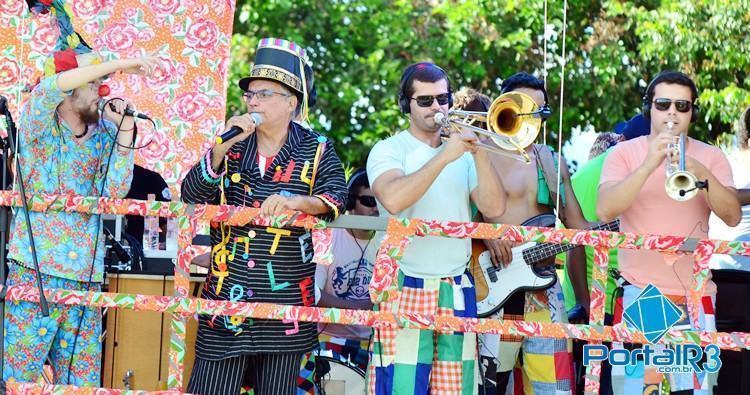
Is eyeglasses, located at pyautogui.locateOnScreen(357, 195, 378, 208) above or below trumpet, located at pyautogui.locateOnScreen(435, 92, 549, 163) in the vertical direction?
below

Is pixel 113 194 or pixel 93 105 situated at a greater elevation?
pixel 93 105

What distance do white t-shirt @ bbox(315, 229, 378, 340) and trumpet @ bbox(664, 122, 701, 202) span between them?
156cm

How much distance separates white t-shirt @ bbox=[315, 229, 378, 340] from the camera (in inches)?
214

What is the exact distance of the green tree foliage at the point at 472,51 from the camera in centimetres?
1144

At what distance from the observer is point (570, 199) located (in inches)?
198

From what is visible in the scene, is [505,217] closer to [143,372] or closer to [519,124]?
[519,124]

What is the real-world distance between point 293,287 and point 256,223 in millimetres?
310

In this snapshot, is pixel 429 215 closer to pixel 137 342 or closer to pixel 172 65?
pixel 137 342

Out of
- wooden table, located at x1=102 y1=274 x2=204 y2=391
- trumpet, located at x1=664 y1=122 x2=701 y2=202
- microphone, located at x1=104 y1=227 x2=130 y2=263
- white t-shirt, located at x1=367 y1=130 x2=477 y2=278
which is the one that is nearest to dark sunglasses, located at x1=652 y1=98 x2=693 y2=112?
trumpet, located at x1=664 y1=122 x2=701 y2=202

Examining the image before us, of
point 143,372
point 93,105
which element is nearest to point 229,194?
point 93,105

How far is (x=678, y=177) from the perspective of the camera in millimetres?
4324

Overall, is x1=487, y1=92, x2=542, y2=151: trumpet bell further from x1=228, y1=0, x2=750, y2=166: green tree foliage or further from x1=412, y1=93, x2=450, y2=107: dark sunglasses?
x1=228, y1=0, x2=750, y2=166: green tree foliage

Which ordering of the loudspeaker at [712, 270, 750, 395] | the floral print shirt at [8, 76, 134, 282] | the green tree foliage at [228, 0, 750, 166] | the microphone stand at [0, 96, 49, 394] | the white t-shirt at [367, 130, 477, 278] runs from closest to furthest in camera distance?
1. the microphone stand at [0, 96, 49, 394]
2. the floral print shirt at [8, 76, 134, 282]
3. the white t-shirt at [367, 130, 477, 278]
4. the loudspeaker at [712, 270, 750, 395]
5. the green tree foliage at [228, 0, 750, 166]

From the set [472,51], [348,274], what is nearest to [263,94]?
[348,274]
